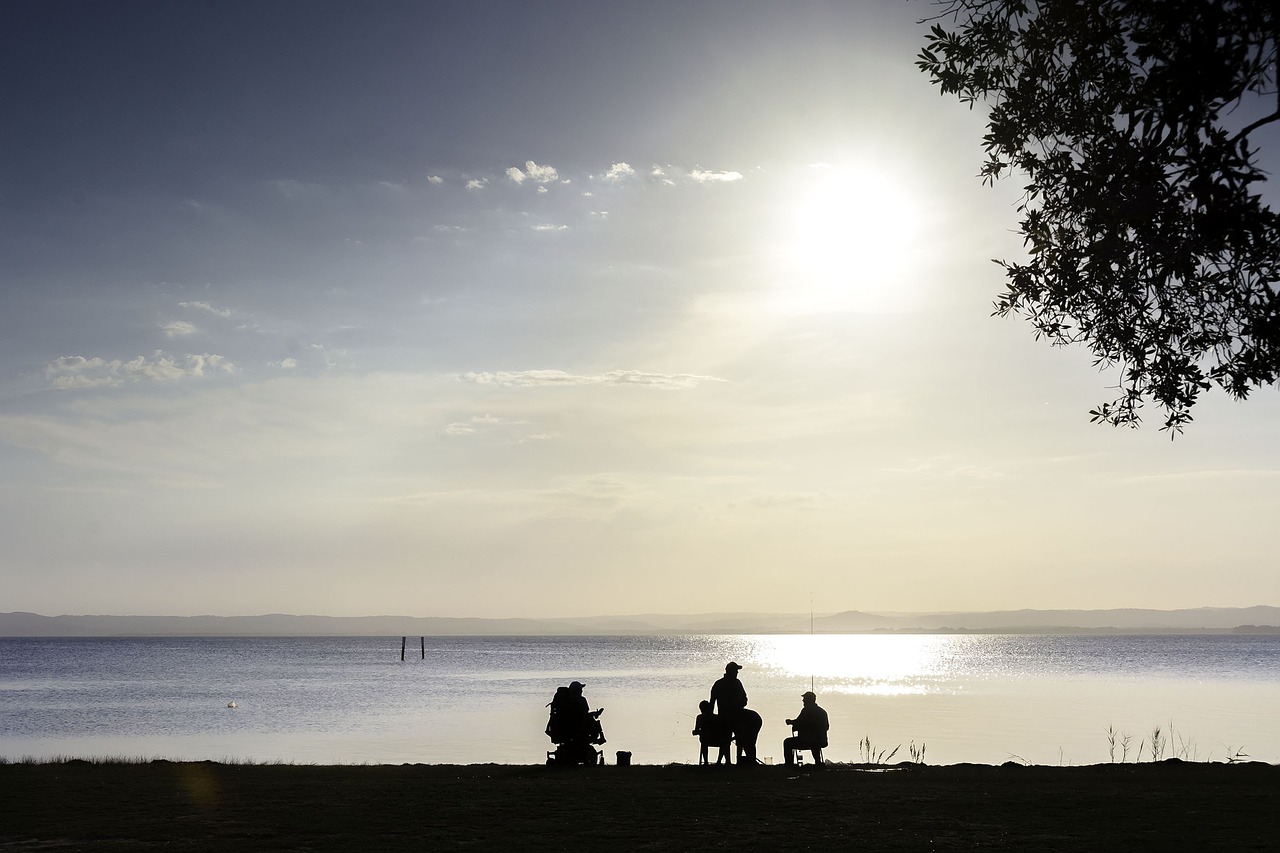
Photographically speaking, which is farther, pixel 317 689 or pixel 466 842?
pixel 317 689

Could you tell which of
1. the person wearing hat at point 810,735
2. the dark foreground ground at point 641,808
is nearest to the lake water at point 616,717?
the person wearing hat at point 810,735

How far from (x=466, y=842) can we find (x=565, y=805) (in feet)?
9.46

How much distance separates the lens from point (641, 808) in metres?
14.2

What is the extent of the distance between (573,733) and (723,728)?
107 inches

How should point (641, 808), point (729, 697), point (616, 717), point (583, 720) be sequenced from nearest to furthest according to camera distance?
1. point (641, 808)
2. point (729, 697)
3. point (583, 720)
4. point (616, 717)

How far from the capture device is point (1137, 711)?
4638 centimetres

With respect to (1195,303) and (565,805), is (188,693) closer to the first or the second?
(565,805)

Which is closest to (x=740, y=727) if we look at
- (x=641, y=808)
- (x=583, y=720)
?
(x=583, y=720)

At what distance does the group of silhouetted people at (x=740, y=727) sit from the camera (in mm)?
19422

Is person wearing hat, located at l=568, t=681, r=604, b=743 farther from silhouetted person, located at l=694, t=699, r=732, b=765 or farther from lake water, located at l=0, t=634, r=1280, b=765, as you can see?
lake water, located at l=0, t=634, r=1280, b=765

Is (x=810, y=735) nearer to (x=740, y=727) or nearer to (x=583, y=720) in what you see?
(x=740, y=727)

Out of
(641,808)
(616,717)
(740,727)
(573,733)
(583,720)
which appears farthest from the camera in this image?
(616,717)

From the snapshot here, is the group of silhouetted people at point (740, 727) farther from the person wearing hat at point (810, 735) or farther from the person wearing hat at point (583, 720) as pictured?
the person wearing hat at point (583, 720)

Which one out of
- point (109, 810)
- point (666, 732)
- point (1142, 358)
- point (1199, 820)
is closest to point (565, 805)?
point (109, 810)
